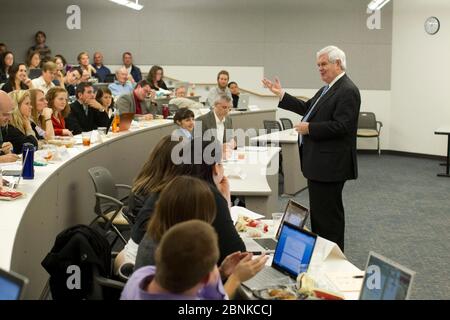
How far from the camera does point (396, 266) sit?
2322mm

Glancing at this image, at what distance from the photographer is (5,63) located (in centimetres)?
1045

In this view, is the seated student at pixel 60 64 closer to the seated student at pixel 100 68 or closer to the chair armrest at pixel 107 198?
the seated student at pixel 100 68

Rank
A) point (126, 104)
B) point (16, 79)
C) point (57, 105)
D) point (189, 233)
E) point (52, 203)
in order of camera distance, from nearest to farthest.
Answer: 1. point (189, 233)
2. point (52, 203)
3. point (57, 105)
4. point (16, 79)
5. point (126, 104)

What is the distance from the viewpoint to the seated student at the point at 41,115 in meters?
6.31

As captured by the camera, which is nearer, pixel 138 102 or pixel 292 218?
pixel 292 218

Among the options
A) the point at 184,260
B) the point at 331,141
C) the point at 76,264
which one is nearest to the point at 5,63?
the point at 331,141

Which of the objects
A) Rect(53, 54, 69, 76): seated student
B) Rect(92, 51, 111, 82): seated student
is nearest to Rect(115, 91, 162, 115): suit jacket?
Rect(53, 54, 69, 76): seated student

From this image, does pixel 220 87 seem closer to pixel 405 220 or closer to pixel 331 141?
pixel 405 220

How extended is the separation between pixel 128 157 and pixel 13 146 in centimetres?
203

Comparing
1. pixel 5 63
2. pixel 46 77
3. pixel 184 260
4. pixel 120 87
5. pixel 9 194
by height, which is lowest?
pixel 9 194

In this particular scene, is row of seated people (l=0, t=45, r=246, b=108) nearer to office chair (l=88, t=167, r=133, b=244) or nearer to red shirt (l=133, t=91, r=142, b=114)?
red shirt (l=133, t=91, r=142, b=114)

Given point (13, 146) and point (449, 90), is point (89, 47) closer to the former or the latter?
point (449, 90)

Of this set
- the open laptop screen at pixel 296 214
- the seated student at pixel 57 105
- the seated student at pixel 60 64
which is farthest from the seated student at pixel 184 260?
the seated student at pixel 60 64

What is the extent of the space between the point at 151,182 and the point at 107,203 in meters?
2.19
